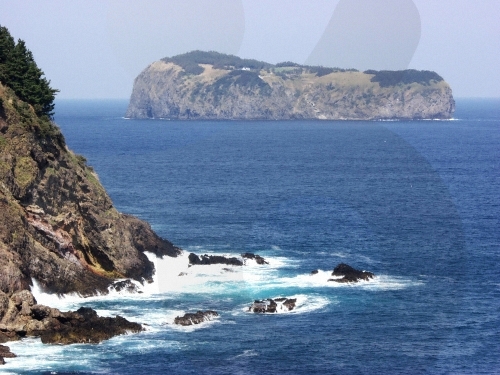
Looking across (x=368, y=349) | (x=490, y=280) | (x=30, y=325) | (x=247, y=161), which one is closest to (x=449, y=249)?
(x=490, y=280)

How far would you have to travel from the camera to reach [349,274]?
262 ft

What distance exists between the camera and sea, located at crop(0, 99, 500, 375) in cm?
5844

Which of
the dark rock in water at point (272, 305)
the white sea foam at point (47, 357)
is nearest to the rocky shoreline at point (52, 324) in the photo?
the white sea foam at point (47, 357)

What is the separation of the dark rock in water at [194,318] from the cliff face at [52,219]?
9260 millimetres

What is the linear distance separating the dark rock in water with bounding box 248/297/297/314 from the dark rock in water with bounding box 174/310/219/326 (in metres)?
3.74

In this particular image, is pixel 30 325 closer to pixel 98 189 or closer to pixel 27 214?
pixel 27 214

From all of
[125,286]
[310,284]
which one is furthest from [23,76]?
[310,284]

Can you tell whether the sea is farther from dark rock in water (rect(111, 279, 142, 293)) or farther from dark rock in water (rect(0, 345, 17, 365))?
dark rock in water (rect(111, 279, 142, 293))

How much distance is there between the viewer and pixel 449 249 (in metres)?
92.2

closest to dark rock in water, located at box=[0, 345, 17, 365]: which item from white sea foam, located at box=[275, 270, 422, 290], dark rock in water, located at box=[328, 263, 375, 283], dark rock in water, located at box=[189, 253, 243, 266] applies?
white sea foam, located at box=[275, 270, 422, 290]

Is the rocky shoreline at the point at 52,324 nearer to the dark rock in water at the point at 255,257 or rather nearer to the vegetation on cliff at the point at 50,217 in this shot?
the vegetation on cliff at the point at 50,217

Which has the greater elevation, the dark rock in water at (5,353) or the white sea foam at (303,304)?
the white sea foam at (303,304)

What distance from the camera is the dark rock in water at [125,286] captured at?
2904 inches

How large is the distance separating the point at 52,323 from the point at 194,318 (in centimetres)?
1025
